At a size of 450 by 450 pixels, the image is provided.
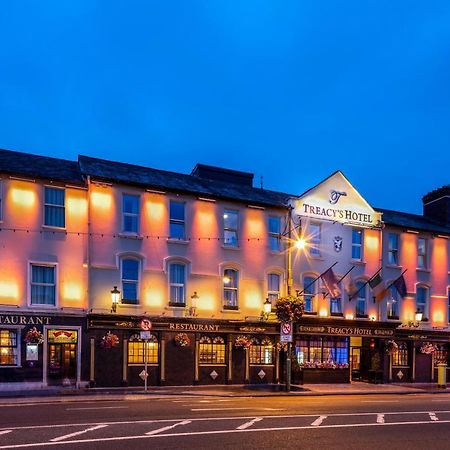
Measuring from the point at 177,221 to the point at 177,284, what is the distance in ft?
10.2

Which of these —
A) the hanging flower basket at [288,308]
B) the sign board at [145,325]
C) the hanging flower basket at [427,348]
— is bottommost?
the hanging flower basket at [427,348]

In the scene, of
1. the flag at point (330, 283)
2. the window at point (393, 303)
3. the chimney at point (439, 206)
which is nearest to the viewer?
the flag at point (330, 283)

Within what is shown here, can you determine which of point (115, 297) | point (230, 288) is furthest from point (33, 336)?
point (230, 288)

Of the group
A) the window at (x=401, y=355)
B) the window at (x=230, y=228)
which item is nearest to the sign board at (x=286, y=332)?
the window at (x=230, y=228)

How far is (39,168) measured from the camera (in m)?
27.5

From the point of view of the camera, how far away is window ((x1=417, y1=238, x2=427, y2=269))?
37.3 metres

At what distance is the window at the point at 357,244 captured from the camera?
35.0m

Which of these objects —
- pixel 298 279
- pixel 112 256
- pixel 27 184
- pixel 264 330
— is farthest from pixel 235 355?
pixel 27 184

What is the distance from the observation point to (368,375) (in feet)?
113

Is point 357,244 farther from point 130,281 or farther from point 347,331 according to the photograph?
point 130,281

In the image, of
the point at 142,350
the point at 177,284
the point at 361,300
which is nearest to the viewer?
the point at 142,350

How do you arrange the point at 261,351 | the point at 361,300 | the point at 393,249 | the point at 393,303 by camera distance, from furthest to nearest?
1. the point at 393,249
2. the point at 393,303
3. the point at 361,300
4. the point at 261,351

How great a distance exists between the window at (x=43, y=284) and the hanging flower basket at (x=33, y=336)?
4.04ft

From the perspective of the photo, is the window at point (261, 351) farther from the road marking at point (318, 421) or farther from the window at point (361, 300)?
the road marking at point (318, 421)
